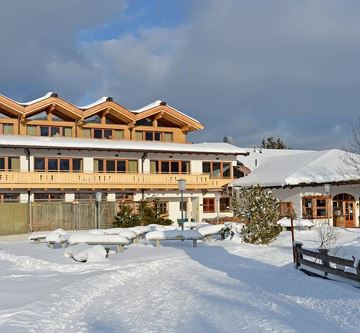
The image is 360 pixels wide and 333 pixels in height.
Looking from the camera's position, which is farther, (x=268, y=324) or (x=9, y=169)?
(x=9, y=169)

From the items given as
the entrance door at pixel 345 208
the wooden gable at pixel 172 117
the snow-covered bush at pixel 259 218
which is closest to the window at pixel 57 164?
the wooden gable at pixel 172 117

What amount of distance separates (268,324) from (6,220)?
84.2 ft

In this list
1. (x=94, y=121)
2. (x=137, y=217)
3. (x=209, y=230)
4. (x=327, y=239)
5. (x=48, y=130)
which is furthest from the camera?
(x=94, y=121)

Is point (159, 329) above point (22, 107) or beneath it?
beneath

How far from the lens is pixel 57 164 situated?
3541cm

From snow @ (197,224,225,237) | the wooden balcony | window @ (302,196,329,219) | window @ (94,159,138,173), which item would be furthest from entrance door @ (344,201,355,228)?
snow @ (197,224,225,237)

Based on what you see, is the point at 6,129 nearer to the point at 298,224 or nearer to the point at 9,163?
the point at 9,163

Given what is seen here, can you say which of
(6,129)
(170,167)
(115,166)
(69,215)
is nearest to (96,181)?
(115,166)

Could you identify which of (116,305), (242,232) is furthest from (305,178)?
(116,305)

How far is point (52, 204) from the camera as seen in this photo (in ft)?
108

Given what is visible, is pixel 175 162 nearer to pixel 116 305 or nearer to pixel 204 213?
pixel 204 213

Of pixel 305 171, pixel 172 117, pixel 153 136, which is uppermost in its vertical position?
pixel 172 117

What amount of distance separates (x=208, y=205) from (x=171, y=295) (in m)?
28.4

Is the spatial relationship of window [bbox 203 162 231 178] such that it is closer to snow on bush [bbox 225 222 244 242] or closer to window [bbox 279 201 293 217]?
window [bbox 279 201 293 217]
